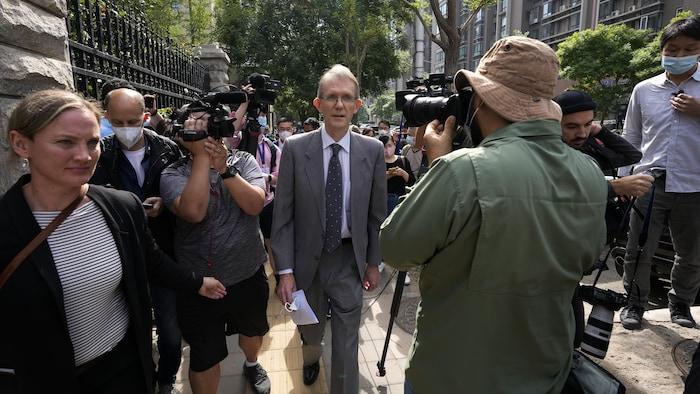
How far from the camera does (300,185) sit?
255cm

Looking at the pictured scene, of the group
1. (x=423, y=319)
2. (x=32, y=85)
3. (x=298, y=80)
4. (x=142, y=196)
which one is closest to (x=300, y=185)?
(x=142, y=196)

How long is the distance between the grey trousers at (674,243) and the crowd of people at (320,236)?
94 centimetres

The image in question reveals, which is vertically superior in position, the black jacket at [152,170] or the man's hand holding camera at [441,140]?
the man's hand holding camera at [441,140]

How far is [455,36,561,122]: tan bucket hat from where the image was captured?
52.6 inches

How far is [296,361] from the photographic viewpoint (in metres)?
3.26

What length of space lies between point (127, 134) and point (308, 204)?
1.14 m

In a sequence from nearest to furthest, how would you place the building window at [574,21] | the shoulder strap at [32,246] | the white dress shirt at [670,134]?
the shoulder strap at [32,246] < the white dress shirt at [670,134] < the building window at [574,21]

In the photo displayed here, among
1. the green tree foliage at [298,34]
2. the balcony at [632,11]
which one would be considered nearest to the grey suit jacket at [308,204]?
the green tree foliage at [298,34]

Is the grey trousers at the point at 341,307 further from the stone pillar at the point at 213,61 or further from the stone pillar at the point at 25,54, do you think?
the stone pillar at the point at 213,61

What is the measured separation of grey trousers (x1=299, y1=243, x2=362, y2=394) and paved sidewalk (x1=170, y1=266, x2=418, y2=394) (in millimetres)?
463

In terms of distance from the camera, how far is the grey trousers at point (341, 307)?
2.50 meters

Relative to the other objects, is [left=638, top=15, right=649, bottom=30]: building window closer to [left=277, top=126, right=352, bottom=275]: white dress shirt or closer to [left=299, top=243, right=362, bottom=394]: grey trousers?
[left=277, top=126, right=352, bottom=275]: white dress shirt

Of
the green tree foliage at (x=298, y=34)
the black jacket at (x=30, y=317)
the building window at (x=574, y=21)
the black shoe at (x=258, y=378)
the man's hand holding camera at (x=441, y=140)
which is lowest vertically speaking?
the black shoe at (x=258, y=378)

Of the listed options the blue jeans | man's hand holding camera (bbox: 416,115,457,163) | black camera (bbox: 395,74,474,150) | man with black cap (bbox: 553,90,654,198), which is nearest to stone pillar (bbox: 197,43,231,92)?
the blue jeans
